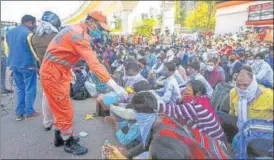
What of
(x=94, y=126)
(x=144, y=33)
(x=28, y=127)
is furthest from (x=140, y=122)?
(x=144, y=33)

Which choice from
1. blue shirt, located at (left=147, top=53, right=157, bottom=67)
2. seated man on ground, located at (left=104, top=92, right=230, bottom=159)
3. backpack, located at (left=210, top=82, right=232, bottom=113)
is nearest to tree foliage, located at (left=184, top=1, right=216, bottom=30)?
backpack, located at (left=210, top=82, right=232, bottom=113)

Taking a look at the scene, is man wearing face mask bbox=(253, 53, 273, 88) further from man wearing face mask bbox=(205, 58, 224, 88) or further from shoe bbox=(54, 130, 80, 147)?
shoe bbox=(54, 130, 80, 147)

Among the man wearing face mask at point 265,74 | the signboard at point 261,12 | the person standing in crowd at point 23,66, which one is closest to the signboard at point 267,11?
the signboard at point 261,12

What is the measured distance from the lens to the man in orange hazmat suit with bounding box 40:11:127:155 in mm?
2557

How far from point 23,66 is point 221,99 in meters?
2.42

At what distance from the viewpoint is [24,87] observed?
3805 millimetres

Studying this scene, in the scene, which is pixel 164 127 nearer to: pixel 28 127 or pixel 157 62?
pixel 28 127

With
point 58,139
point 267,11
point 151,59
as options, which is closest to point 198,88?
point 267,11

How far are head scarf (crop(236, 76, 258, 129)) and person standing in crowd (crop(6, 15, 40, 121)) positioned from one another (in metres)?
2.53

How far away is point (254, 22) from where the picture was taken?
2.41m

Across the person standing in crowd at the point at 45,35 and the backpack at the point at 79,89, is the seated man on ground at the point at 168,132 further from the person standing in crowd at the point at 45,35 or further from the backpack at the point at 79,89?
the backpack at the point at 79,89

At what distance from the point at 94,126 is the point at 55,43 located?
55.4 inches

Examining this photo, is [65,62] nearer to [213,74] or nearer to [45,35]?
[45,35]

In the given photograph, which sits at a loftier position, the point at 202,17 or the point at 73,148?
the point at 202,17
